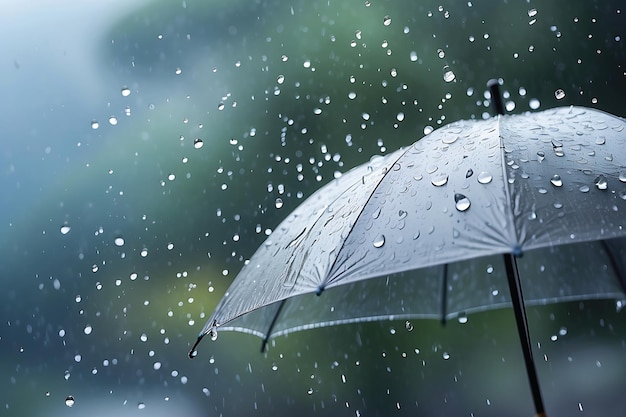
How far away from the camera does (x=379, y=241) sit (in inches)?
36.9

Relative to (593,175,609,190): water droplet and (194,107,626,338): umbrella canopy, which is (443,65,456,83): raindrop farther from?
(593,175,609,190): water droplet

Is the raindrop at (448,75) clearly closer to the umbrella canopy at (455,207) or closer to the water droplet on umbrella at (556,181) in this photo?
the umbrella canopy at (455,207)

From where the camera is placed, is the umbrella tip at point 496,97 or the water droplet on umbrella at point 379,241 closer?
the water droplet on umbrella at point 379,241

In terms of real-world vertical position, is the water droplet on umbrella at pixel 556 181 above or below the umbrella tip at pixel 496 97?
below

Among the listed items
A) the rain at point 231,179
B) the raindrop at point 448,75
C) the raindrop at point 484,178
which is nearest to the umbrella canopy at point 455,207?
the raindrop at point 484,178

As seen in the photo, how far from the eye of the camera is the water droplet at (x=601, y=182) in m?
0.92

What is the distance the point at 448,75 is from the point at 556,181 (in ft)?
5.55

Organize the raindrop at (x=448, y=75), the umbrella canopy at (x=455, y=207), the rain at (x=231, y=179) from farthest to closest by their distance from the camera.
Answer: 1. the raindrop at (x=448, y=75)
2. the rain at (x=231, y=179)
3. the umbrella canopy at (x=455, y=207)

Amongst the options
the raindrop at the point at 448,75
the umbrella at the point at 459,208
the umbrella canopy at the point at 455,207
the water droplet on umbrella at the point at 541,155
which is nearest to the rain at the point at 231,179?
the raindrop at the point at 448,75

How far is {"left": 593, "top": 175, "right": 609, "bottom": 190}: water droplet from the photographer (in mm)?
924

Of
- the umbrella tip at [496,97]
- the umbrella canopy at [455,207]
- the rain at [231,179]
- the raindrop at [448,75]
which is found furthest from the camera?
the raindrop at [448,75]

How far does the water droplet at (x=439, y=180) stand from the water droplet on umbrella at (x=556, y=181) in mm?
132

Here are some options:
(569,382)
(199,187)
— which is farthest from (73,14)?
(569,382)

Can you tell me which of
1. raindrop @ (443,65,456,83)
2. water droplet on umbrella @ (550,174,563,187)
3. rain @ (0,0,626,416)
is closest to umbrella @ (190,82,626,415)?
water droplet on umbrella @ (550,174,563,187)
